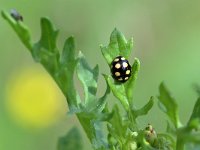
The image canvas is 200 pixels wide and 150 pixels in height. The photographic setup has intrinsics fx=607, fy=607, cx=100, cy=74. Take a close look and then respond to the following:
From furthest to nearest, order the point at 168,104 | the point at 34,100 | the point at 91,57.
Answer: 1. the point at 91,57
2. the point at 34,100
3. the point at 168,104

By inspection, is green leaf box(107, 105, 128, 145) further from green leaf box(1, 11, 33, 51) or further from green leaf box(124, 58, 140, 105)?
green leaf box(1, 11, 33, 51)

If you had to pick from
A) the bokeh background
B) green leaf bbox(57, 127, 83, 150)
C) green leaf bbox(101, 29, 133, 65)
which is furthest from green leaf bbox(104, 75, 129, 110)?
the bokeh background

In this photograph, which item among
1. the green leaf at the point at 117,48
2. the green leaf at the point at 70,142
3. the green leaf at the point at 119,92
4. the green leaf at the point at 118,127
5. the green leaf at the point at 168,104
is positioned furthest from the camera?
the green leaf at the point at 70,142

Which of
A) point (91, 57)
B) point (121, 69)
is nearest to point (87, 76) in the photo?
point (121, 69)

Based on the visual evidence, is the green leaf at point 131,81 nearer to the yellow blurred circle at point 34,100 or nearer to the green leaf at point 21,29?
the green leaf at point 21,29

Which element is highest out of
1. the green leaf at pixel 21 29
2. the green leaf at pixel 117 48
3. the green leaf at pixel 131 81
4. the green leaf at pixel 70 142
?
the green leaf at pixel 21 29

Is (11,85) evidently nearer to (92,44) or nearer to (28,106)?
(28,106)

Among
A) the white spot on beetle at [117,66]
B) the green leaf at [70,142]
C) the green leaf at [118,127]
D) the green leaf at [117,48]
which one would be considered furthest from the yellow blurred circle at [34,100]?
the green leaf at [118,127]

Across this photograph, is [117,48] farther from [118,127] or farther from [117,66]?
[118,127]
